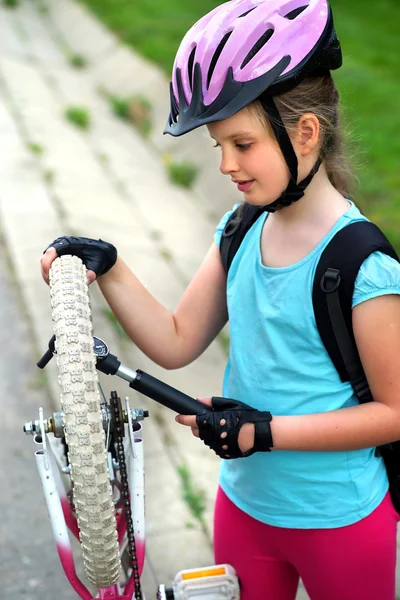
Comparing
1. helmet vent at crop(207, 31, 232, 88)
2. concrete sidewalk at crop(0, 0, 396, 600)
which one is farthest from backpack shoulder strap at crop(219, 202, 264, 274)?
concrete sidewalk at crop(0, 0, 396, 600)

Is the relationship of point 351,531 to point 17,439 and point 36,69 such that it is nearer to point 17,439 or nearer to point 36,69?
point 17,439

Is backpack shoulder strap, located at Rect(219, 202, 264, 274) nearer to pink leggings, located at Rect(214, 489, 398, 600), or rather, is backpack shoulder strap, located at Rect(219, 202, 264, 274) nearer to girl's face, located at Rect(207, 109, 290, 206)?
girl's face, located at Rect(207, 109, 290, 206)

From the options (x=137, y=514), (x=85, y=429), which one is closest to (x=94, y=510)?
(x=85, y=429)

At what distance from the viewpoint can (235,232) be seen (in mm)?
2166

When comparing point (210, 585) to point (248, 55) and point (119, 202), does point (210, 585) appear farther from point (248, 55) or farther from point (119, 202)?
point (119, 202)

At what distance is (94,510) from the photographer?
1.61m

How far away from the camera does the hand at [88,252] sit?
1.97 m

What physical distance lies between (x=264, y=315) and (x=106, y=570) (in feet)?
2.16

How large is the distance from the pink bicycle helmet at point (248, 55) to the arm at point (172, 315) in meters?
0.44

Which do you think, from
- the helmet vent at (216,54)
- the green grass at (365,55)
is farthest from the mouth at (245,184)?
the green grass at (365,55)

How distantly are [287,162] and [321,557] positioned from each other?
0.93 meters

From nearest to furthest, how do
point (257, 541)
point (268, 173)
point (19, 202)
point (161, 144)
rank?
point (268, 173) < point (257, 541) < point (19, 202) < point (161, 144)

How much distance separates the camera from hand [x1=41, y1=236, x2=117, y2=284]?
1.97 metres

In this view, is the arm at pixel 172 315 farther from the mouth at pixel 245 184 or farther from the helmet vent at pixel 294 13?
the helmet vent at pixel 294 13
